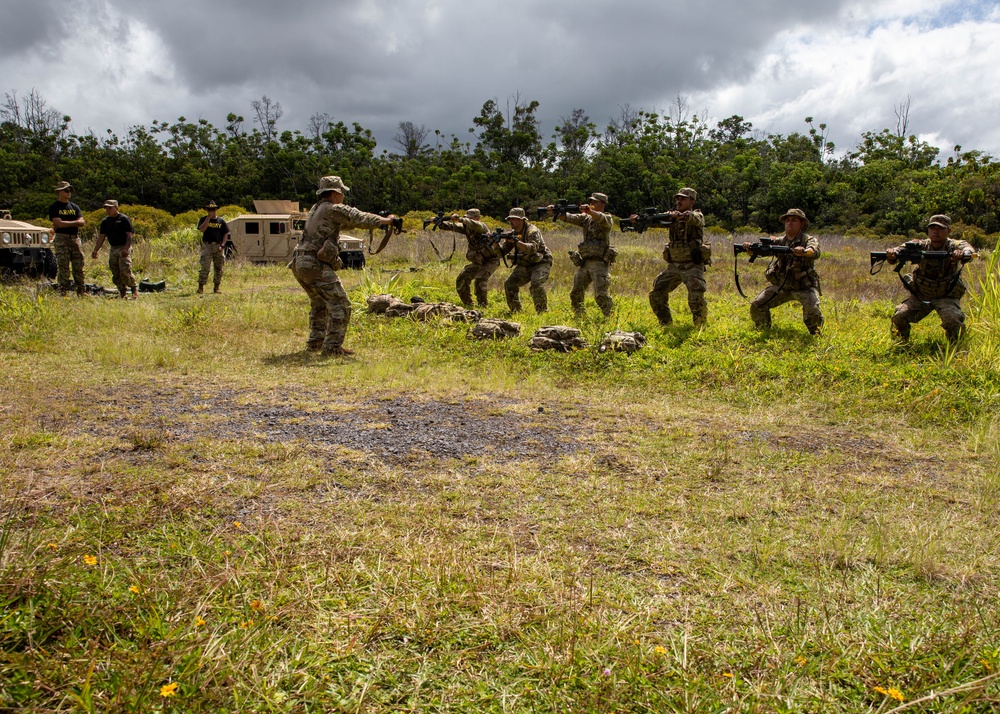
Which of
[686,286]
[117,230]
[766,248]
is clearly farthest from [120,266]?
[766,248]

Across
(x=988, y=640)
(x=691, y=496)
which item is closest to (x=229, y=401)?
(x=691, y=496)

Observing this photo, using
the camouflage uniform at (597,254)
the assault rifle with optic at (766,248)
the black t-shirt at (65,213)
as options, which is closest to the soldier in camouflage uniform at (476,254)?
the camouflage uniform at (597,254)

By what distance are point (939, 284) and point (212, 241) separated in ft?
38.3

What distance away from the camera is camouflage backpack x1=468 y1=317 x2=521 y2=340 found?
27.5ft

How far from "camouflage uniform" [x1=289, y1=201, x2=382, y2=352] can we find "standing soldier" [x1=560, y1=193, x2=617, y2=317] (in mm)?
3379

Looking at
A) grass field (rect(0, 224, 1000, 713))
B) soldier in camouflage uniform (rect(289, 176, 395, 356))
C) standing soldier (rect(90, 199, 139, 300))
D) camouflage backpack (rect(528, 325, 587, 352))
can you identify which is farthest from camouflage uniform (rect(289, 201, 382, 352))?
standing soldier (rect(90, 199, 139, 300))

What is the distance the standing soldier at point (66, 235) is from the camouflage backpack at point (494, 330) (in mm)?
7230

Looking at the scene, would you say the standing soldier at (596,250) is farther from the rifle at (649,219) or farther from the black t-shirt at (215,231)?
the black t-shirt at (215,231)

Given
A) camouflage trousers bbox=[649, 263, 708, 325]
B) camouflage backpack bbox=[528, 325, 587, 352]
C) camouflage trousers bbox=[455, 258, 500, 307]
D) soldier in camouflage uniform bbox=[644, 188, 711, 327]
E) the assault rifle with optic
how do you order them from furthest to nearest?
camouflage trousers bbox=[455, 258, 500, 307], camouflage trousers bbox=[649, 263, 708, 325], soldier in camouflage uniform bbox=[644, 188, 711, 327], the assault rifle with optic, camouflage backpack bbox=[528, 325, 587, 352]

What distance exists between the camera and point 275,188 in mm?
42438

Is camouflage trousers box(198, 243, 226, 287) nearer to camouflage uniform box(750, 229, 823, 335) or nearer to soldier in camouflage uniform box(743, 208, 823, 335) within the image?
soldier in camouflage uniform box(743, 208, 823, 335)

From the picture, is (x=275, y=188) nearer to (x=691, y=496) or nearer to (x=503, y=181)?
(x=503, y=181)

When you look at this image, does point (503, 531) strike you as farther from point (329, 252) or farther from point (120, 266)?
point (120, 266)

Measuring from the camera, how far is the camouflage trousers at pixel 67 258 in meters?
11.2
